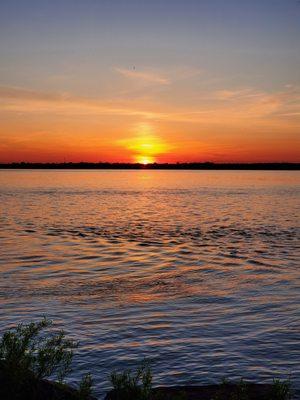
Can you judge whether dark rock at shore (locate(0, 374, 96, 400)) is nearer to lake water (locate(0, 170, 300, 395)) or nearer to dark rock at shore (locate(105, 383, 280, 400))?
dark rock at shore (locate(105, 383, 280, 400))

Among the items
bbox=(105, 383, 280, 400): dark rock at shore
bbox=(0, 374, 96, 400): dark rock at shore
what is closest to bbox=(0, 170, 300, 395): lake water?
bbox=(105, 383, 280, 400): dark rock at shore

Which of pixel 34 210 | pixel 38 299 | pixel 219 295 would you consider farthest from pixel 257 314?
pixel 34 210

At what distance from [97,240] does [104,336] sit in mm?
19932

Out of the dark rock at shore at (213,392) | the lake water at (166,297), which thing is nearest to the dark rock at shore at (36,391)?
the dark rock at shore at (213,392)

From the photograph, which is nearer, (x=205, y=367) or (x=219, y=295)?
(x=205, y=367)

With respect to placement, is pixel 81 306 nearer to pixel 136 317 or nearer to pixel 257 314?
pixel 136 317

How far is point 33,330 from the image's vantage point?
906 cm

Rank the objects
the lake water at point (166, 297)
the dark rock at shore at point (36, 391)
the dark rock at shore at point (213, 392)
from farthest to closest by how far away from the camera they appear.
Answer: the lake water at point (166, 297)
the dark rock at shore at point (213, 392)
the dark rock at shore at point (36, 391)

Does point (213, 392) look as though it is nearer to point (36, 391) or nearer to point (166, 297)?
point (36, 391)

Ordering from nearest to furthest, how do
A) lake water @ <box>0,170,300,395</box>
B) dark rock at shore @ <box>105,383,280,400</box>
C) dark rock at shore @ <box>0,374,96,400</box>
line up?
1. dark rock at shore @ <box>0,374,96,400</box>
2. dark rock at shore @ <box>105,383,280,400</box>
3. lake water @ <box>0,170,300,395</box>

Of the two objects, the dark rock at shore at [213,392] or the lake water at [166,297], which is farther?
the lake water at [166,297]

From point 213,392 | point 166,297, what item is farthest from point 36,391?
point 166,297

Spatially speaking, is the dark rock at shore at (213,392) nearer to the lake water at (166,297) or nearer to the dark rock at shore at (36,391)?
the dark rock at shore at (36,391)

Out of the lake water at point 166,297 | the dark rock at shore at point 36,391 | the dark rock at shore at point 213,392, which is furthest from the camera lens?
the lake water at point 166,297
